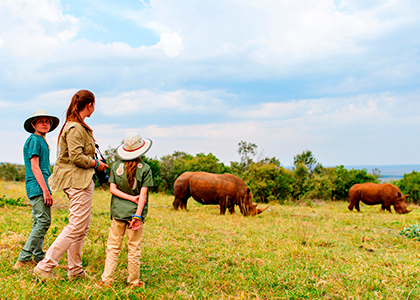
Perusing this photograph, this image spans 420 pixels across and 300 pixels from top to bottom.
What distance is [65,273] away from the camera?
14.3 feet

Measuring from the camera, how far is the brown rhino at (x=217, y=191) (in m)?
12.2

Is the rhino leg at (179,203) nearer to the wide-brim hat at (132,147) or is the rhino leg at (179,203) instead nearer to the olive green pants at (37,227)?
the olive green pants at (37,227)

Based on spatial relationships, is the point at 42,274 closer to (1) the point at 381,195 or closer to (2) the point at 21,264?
(2) the point at 21,264

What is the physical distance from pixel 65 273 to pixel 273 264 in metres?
3.06

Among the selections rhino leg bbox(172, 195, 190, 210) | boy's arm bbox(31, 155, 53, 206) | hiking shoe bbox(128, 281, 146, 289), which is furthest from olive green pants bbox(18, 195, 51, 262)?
rhino leg bbox(172, 195, 190, 210)

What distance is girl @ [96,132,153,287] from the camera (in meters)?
3.91

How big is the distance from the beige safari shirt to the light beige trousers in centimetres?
11

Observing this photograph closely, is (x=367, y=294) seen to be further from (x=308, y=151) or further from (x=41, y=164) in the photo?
(x=308, y=151)

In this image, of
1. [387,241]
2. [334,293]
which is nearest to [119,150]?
[334,293]

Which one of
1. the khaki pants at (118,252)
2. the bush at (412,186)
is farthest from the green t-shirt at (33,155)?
the bush at (412,186)

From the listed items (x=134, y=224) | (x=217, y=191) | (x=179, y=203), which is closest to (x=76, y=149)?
(x=134, y=224)

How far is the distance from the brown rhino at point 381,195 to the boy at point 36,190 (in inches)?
644

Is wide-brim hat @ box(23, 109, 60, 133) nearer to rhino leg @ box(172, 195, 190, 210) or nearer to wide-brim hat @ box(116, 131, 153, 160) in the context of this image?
wide-brim hat @ box(116, 131, 153, 160)

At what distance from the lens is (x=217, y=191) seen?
40.9 feet
